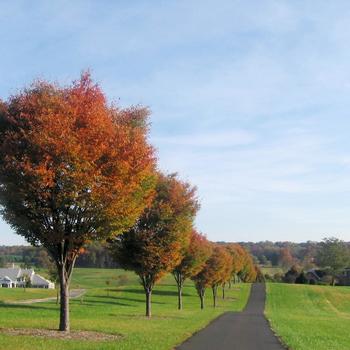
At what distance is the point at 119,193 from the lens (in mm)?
16703

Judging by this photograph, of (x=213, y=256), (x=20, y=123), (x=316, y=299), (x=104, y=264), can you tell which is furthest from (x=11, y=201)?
(x=104, y=264)

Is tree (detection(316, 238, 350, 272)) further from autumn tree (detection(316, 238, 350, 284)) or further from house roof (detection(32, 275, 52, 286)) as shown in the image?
house roof (detection(32, 275, 52, 286))

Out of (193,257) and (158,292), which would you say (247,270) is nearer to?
(158,292)

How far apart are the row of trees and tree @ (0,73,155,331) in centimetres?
3

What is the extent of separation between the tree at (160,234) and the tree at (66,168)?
10884 millimetres

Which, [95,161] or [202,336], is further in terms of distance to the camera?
[202,336]

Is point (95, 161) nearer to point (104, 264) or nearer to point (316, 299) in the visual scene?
point (316, 299)

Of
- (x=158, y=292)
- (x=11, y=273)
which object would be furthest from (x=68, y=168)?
(x=11, y=273)

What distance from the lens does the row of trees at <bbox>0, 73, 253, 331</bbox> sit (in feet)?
51.8

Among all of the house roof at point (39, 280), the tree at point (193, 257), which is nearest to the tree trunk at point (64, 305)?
the tree at point (193, 257)

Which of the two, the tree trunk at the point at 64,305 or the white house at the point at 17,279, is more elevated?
the tree trunk at the point at 64,305

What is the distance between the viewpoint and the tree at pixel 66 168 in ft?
51.8

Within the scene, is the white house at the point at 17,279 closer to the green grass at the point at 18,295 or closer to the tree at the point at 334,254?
the green grass at the point at 18,295

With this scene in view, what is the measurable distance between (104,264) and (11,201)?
157248mm
